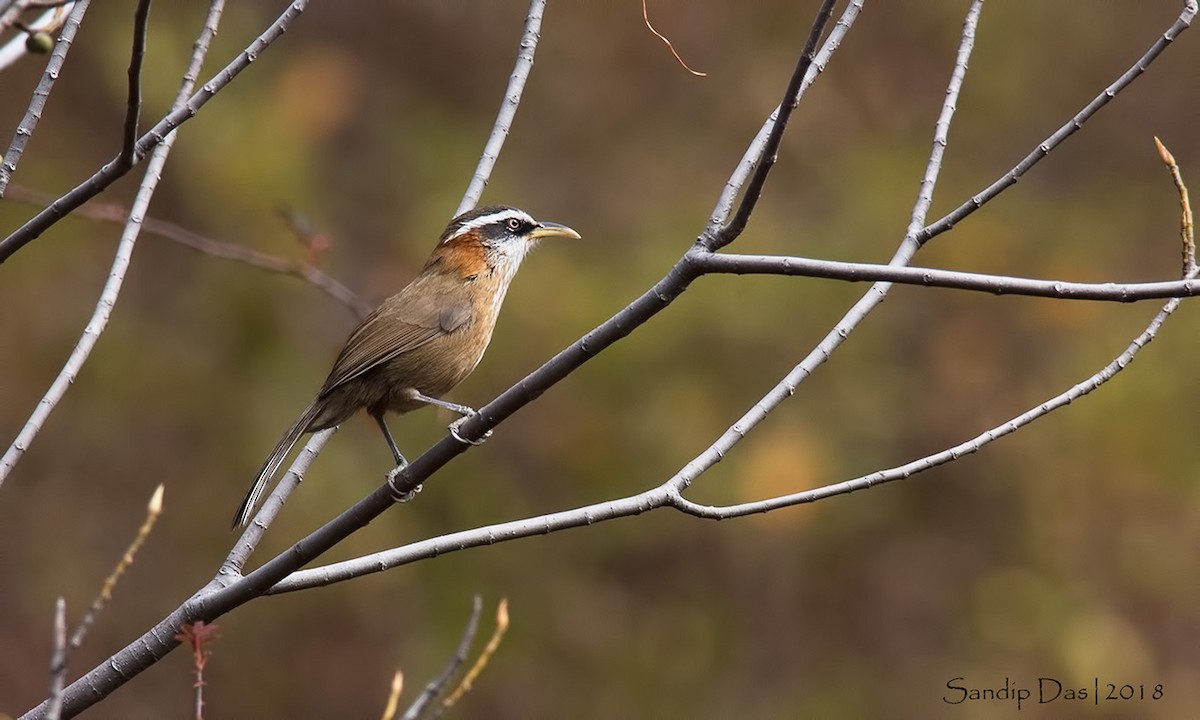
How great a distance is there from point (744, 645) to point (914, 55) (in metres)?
4.84

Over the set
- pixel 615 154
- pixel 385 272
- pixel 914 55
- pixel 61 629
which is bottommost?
pixel 61 629

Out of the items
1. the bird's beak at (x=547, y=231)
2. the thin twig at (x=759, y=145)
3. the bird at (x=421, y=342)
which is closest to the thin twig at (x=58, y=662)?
the thin twig at (x=759, y=145)

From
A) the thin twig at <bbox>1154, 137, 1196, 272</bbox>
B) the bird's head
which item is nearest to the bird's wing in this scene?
the bird's head

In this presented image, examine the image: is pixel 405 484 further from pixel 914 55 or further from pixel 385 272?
pixel 914 55

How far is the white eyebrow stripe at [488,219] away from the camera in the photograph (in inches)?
239

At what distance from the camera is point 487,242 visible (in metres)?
6.14

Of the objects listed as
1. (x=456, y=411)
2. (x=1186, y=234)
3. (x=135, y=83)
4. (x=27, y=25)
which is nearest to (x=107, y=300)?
(x=27, y=25)

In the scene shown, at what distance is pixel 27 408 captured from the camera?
9531 millimetres

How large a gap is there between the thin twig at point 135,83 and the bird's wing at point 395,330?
246 cm

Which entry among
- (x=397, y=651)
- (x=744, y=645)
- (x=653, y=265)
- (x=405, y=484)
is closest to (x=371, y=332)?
(x=405, y=484)

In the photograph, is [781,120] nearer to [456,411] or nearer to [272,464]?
[456,411]

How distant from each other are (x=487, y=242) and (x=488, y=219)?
121mm

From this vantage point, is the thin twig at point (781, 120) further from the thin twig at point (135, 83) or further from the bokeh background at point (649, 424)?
the bokeh background at point (649, 424)

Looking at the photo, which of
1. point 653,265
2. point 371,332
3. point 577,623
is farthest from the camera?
point 577,623
